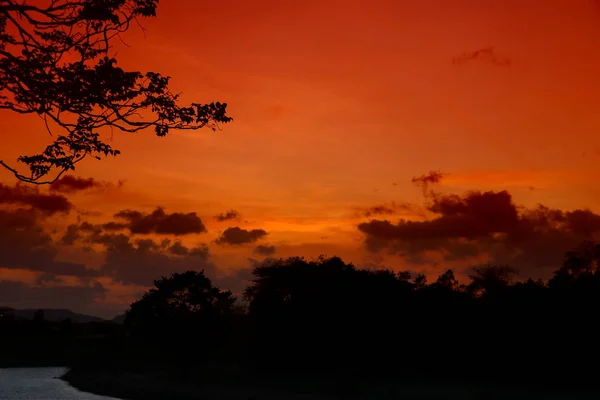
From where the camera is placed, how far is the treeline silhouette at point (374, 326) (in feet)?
218

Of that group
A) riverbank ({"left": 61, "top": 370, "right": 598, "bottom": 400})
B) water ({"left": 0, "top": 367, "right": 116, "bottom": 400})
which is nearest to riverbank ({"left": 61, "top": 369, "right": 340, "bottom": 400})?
riverbank ({"left": 61, "top": 370, "right": 598, "bottom": 400})

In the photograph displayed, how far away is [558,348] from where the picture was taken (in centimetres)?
6550

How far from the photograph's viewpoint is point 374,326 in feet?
241

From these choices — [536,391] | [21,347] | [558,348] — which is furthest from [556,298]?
[21,347]

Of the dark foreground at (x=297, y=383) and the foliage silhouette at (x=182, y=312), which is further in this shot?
the foliage silhouette at (x=182, y=312)

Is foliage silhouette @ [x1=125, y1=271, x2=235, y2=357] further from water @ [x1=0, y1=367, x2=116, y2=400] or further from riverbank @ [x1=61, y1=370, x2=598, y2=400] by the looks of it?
water @ [x1=0, y1=367, x2=116, y2=400]

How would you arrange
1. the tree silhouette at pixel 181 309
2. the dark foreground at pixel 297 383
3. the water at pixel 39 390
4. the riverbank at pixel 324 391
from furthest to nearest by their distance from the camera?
the water at pixel 39 390 < the tree silhouette at pixel 181 309 < the dark foreground at pixel 297 383 < the riverbank at pixel 324 391

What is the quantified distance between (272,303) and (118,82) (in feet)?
200

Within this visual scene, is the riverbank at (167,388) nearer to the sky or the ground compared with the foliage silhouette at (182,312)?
nearer to the ground

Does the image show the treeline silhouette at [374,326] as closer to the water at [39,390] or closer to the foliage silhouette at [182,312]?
the foliage silhouette at [182,312]

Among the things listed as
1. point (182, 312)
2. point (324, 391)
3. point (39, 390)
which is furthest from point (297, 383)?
point (39, 390)

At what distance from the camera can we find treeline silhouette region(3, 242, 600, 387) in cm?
6650

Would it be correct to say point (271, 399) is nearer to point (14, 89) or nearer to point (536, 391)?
point (536, 391)

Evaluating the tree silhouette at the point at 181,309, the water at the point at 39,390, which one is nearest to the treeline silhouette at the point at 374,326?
the tree silhouette at the point at 181,309
